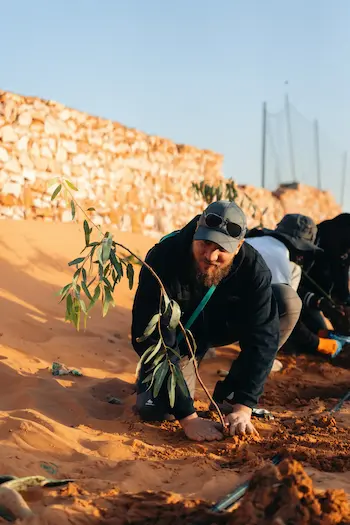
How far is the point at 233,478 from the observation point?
2.37 m

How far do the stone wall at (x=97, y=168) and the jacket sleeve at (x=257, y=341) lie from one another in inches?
245

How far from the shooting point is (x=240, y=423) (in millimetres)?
2990

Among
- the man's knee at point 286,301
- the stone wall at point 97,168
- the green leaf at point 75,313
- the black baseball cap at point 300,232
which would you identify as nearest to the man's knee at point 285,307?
the man's knee at point 286,301

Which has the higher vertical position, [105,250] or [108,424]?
[105,250]

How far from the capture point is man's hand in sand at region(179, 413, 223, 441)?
9.66ft

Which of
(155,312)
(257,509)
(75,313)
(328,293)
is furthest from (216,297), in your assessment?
(328,293)

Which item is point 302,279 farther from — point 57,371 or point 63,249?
point 63,249

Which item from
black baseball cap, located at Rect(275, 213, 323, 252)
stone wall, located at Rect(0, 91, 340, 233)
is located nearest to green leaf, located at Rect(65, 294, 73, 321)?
black baseball cap, located at Rect(275, 213, 323, 252)

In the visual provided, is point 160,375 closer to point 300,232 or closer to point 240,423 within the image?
point 240,423

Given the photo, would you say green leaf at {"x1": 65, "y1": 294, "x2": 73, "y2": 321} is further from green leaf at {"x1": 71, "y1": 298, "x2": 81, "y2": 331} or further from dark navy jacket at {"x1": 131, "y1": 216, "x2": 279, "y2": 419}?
dark navy jacket at {"x1": 131, "y1": 216, "x2": 279, "y2": 419}

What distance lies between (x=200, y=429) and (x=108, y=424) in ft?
1.62

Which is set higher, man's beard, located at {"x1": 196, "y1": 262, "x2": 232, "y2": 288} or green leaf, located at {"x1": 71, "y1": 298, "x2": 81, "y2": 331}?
man's beard, located at {"x1": 196, "y1": 262, "x2": 232, "y2": 288}

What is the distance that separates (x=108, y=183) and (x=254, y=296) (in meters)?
7.84

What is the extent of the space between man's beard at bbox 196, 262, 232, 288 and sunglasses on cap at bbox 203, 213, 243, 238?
201 mm
